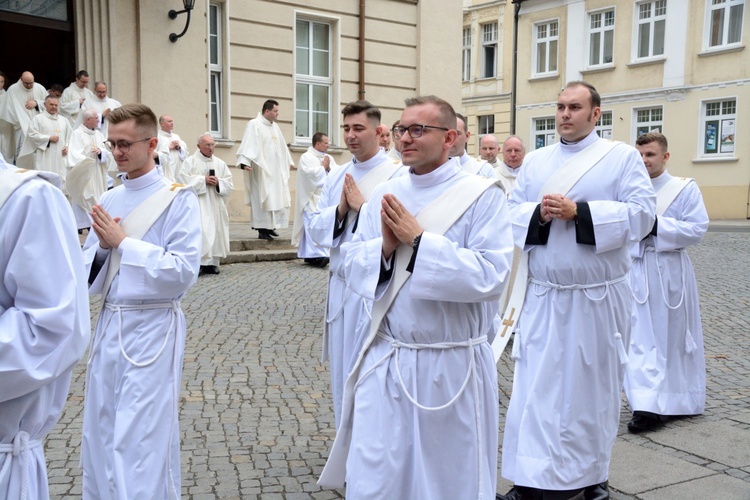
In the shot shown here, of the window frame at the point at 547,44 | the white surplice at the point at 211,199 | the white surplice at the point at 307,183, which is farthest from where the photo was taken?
the window frame at the point at 547,44

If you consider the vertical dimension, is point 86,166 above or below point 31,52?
below

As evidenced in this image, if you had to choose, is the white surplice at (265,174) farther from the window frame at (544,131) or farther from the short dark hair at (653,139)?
the window frame at (544,131)

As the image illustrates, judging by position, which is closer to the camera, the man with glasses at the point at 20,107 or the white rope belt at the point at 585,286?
the white rope belt at the point at 585,286

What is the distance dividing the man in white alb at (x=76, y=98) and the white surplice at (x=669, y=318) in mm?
11516

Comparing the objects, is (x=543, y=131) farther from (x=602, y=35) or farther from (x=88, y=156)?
(x=88, y=156)

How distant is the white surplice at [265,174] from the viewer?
48.1 feet

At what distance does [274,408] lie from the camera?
584 cm

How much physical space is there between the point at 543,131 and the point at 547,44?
3.40 metres

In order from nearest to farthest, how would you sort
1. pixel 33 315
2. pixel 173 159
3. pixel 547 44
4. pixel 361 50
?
pixel 33 315
pixel 173 159
pixel 361 50
pixel 547 44

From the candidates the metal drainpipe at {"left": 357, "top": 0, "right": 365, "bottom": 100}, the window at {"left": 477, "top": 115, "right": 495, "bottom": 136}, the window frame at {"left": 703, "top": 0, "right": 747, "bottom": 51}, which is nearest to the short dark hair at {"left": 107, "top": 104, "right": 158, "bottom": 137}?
the metal drainpipe at {"left": 357, "top": 0, "right": 365, "bottom": 100}

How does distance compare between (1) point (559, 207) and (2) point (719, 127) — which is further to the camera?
(2) point (719, 127)

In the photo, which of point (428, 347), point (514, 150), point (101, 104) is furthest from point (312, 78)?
point (428, 347)

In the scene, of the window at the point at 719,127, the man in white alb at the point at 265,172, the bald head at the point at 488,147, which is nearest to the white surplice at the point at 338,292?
the bald head at the point at 488,147

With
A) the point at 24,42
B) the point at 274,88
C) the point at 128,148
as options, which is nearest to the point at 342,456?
the point at 128,148
